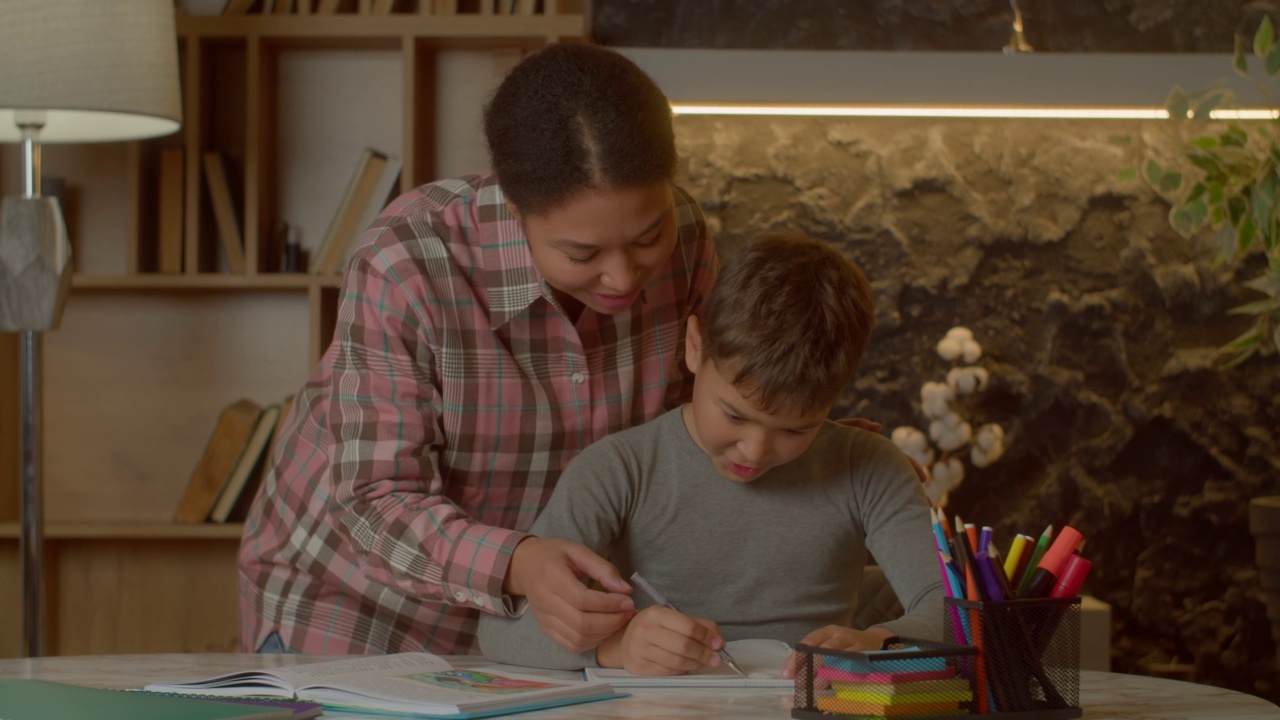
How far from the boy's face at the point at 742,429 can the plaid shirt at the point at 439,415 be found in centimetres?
20

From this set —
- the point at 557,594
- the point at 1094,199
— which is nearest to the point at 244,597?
the point at 557,594

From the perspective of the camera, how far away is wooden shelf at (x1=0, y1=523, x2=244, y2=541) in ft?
9.04

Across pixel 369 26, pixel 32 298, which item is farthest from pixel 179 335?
pixel 369 26

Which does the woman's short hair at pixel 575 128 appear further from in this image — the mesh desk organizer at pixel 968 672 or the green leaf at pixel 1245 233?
the green leaf at pixel 1245 233

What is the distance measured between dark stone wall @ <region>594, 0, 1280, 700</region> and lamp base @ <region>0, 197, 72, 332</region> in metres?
1.36

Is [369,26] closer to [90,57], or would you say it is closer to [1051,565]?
[90,57]

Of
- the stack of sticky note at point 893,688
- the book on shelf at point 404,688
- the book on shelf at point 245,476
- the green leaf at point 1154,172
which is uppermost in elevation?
the green leaf at point 1154,172

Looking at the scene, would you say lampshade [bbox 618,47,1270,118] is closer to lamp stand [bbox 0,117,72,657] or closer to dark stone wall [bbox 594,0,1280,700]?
dark stone wall [bbox 594,0,1280,700]

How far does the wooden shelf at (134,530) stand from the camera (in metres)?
2.76

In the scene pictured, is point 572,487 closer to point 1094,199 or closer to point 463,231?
point 463,231

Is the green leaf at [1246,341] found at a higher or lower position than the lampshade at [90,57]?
lower


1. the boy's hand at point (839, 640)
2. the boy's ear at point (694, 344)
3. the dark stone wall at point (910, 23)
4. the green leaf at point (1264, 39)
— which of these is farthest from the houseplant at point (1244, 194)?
the boy's hand at point (839, 640)

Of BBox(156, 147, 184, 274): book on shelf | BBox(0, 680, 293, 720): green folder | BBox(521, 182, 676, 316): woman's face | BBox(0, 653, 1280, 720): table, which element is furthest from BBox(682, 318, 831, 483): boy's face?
BBox(156, 147, 184, 274): book on shelf

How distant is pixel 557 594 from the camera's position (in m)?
1.10
